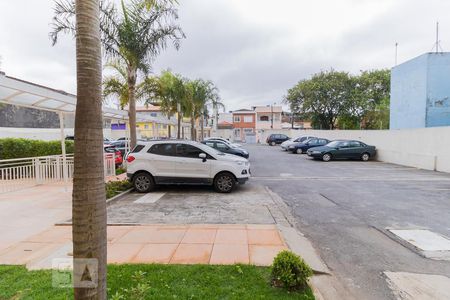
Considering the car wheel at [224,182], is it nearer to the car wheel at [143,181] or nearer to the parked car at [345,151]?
the car wheel at [143,181]

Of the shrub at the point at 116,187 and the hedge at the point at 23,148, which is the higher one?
the hedge at the point at 23,148

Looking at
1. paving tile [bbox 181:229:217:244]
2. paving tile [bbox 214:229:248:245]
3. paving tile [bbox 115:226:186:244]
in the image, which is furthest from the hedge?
paving tile [bbox 214:229:248:245]

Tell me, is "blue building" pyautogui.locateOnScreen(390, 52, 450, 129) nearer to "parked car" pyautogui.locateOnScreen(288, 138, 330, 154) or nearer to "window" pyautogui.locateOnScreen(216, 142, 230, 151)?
"parked car" pyautogui.locateOnScreen(288, 138, 330, 154)

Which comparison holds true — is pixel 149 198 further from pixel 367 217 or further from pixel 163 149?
pixel 367 217

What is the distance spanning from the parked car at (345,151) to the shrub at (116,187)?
14298 mm

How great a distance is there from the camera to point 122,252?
4578 millimetres

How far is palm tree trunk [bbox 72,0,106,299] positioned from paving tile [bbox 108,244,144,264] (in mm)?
2114

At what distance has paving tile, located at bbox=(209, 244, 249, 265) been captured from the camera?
4.21 m

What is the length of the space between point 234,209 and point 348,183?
6.22 m

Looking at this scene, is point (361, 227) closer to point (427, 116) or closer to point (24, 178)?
point (24, 178)

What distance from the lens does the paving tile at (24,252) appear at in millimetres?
4332

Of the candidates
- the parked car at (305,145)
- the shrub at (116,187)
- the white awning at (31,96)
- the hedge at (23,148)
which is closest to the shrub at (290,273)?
the shrub at (116,187)

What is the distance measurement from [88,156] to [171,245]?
3.11 m

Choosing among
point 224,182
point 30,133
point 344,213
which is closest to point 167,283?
point 344,213
